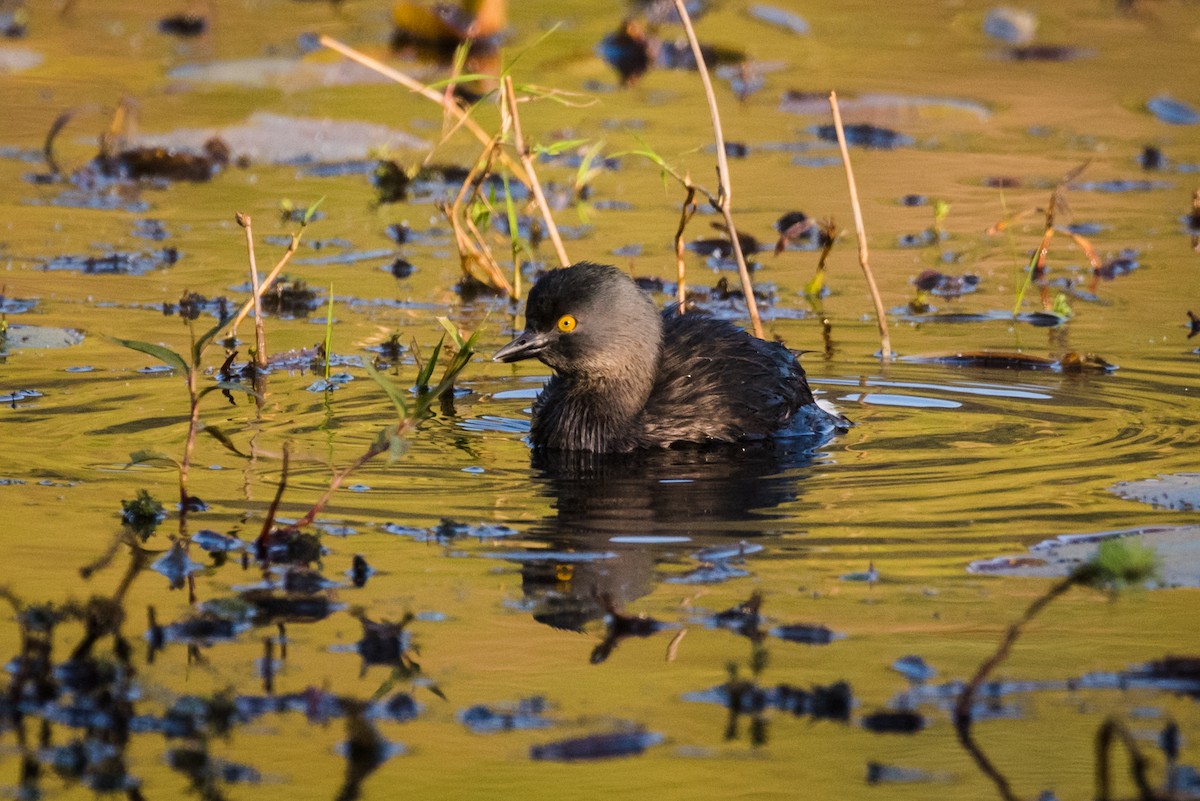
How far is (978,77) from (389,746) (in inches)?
548

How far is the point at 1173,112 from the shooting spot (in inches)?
592

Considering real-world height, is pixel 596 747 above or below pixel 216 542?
below

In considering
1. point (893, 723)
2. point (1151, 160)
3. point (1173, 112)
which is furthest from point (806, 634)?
point (1173, 112)

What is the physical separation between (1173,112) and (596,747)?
40.3ft

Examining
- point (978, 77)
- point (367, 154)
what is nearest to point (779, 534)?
point (367, 154)

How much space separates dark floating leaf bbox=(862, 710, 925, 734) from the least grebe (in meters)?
3.35

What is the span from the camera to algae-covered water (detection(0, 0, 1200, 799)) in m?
4.16

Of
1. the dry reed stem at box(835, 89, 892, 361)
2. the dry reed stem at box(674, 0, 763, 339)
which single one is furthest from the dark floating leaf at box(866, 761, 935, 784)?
the dry reed stem at box(835, 89, 892, 361)

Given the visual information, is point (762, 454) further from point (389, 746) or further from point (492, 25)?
point (492, 25)

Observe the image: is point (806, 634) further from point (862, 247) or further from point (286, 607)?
point (862, 247)

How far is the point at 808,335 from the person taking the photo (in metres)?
9.43

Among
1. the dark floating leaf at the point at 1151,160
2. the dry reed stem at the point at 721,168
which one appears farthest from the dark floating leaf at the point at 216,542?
the dark floating leaf at the point at 1151,160

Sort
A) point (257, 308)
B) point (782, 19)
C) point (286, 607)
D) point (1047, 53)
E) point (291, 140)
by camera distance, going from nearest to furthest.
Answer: point (286, 607) → point (257, 308) → point (291, 140) → point (1047, 53) → point (782, 19)

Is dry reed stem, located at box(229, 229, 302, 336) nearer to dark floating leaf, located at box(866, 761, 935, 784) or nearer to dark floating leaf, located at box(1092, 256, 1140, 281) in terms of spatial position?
dark floating leaf, located at box(866, 761, 935, 784)
